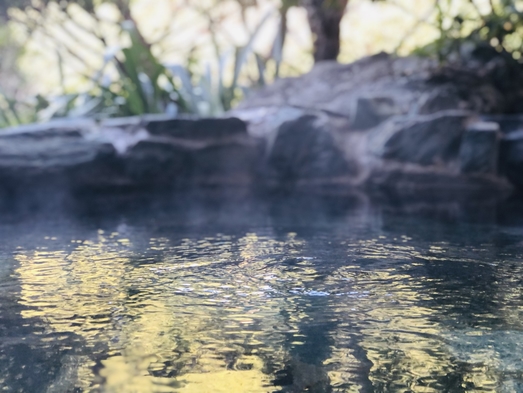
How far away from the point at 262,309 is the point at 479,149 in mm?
3096

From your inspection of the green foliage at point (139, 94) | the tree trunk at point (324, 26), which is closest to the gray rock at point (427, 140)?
the tree trunk at point (324, 26)

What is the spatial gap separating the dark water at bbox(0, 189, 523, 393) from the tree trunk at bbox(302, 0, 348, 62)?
368 cm

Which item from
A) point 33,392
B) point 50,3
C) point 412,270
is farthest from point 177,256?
point 50,3

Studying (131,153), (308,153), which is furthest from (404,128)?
(131,153)

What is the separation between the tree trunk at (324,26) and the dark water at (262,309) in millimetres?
3682

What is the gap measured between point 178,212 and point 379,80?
2.77 meters

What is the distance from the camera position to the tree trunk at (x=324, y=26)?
5543mm

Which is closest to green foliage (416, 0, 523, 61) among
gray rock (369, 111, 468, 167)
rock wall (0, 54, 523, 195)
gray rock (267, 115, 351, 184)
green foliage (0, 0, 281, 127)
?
rock wall (0, 54, 523, 195)

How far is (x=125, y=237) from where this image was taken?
Result: 2.20 metres

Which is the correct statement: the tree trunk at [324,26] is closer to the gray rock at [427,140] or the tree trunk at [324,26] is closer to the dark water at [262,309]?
the gray rock at [427,140]

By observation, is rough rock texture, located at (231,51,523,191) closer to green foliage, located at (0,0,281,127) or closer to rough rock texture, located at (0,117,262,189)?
rough rock texture, located at (0,117,262,189)

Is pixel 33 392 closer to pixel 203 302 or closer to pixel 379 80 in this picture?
pixel 203 302

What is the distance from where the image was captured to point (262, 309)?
48.6 inches

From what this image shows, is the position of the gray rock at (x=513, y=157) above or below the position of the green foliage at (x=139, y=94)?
below
